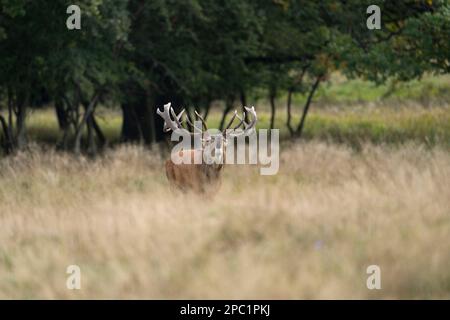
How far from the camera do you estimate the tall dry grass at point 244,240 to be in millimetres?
7863

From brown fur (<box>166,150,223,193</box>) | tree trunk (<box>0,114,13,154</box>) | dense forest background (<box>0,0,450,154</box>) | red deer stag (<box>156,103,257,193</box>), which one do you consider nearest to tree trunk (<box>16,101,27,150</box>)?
dense forest background (<box>0,0,450,154</box>)

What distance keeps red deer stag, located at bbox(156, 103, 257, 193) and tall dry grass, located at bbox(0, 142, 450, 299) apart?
324mm

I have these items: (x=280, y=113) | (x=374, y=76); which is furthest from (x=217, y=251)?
(x=280, y=113)

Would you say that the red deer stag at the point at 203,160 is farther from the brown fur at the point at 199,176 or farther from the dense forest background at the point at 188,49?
the dense forest background at the point at 188,49

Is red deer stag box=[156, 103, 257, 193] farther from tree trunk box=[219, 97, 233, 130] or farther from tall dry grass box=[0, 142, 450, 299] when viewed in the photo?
tree trunk box=[219, 97, 233, 130]

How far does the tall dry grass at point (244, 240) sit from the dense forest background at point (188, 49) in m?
5.64

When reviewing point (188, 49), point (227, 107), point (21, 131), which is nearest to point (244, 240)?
point (21, 131)

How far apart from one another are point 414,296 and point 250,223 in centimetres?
218

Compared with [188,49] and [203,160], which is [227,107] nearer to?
[188,49]

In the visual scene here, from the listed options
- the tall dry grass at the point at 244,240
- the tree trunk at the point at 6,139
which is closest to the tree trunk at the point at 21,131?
the tree trunk at the point at 6,139

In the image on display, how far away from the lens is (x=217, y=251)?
8734 millimetres

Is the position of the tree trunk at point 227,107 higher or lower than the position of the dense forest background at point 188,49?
lower

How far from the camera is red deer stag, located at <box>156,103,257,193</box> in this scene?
38.0ft

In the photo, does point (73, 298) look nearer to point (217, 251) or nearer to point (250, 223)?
point (217, 251)
